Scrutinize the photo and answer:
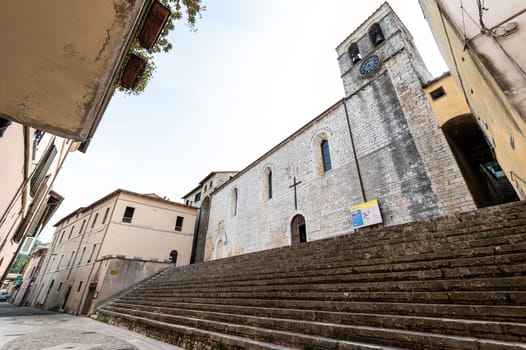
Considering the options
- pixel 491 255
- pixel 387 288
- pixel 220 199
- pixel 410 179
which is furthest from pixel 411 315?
pixel 220 199

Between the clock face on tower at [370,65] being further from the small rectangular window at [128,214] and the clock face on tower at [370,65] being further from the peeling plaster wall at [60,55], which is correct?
the small rectangular window at [128,214]

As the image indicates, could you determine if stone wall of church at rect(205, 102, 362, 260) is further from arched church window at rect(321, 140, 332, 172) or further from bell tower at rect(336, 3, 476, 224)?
bell tower at rect(336, 3, 476, 224)

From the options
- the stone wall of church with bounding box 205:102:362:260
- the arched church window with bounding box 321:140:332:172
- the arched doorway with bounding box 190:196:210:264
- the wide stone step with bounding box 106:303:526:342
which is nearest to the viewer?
the wide stone step with bounding box 106:303:526:342

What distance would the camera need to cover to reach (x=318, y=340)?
10.6 ft

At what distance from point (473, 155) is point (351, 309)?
11382mm

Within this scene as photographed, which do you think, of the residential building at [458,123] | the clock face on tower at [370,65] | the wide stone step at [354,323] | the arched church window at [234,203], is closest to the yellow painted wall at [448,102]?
the residential building at [458,123]

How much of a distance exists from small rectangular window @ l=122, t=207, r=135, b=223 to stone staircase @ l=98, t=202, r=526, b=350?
11.2 meters

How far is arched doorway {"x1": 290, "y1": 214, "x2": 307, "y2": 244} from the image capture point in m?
11.9

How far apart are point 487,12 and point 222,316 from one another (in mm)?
7364

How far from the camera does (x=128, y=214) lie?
16.9 m

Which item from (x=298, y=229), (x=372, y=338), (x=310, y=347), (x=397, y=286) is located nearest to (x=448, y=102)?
(x=397, y=286)

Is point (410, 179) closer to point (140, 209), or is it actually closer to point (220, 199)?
point (220, 199)

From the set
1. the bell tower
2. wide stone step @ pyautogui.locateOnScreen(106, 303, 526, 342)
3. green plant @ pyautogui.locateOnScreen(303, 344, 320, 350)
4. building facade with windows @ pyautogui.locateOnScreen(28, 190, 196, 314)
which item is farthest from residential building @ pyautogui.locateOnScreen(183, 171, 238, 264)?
green plant @ pyautogui.locateOnScreen(303, 344, 320, 350)

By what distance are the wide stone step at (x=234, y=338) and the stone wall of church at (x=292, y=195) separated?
22.1ft
